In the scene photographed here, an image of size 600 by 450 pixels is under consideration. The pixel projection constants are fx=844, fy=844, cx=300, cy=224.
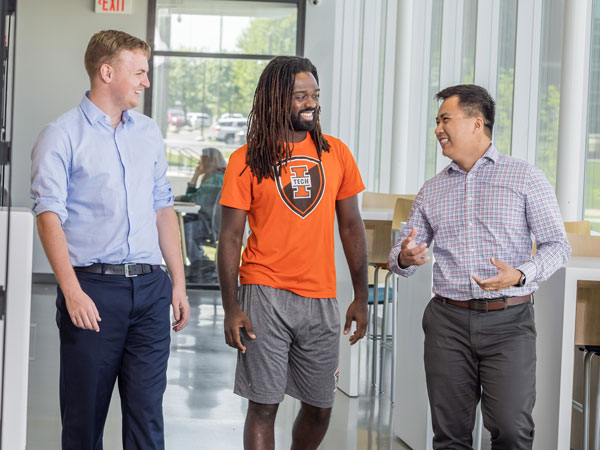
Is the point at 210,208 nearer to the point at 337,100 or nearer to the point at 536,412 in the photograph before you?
the point at 337,100

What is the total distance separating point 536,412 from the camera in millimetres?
3346

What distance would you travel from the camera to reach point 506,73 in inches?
242

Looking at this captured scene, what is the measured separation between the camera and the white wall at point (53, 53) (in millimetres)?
9680

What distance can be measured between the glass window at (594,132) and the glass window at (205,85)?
5.25m

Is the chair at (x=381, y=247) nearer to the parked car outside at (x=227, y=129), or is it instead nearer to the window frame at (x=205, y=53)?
the parked car outside at (x=227, y=129)

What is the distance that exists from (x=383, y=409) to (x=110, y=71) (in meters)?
2.93

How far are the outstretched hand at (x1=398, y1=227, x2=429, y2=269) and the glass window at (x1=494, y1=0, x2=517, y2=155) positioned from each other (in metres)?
3.50

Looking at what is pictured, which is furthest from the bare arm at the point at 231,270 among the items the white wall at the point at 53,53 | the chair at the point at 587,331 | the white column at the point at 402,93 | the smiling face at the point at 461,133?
the white wall at the point at 53,53

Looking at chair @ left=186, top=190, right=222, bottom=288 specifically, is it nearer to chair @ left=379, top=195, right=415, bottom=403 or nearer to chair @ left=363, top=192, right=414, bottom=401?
chair @ left=363, top=192, right=414, bottom=401

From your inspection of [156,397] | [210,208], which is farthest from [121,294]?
[210,208]

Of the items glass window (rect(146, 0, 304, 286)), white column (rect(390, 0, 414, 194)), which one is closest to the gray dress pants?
white column (rect(390, 0, 414, 194))

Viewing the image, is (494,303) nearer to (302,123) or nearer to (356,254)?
(356,254)

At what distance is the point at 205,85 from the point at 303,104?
7.24m

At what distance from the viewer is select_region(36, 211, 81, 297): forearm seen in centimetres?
240
